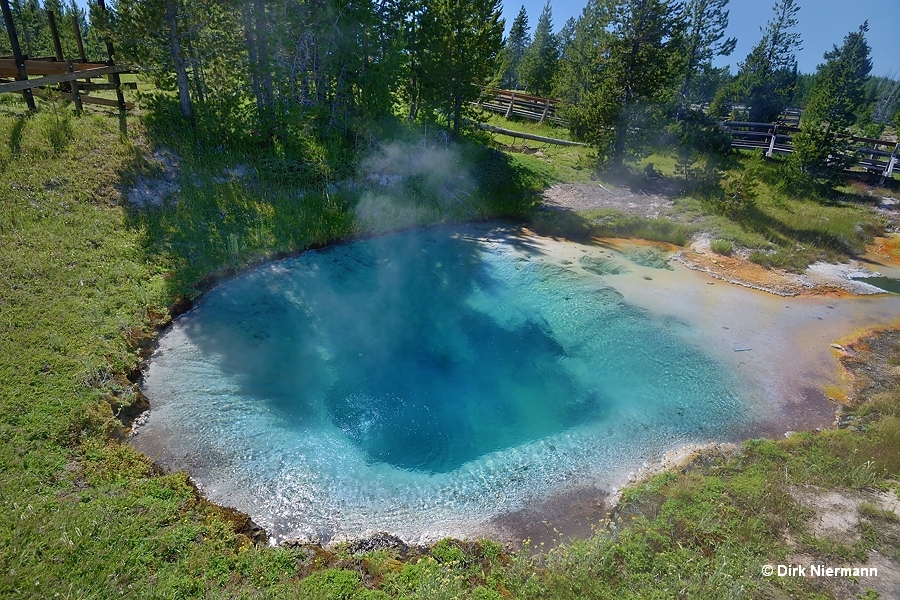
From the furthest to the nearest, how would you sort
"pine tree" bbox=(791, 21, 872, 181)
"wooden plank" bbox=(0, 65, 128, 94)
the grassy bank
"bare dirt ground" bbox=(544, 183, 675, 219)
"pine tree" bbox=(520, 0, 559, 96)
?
1. "pine tree" bbox=(520, 0, 559, 96)
2. "pine tree" bbox=(791, 21, 872, 181)
3. "bare dirt ground" bbox=(544, 183, 675, 219)
4. "wooden plank" bbox=(0, 65, 128, 94)
5. the grassy bank

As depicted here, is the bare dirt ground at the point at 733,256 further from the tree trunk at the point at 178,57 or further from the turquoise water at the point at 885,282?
the tree trunk at the point at 178,57

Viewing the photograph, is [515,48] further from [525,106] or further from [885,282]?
[885,282]

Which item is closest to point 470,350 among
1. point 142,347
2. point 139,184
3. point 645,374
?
point 645,374

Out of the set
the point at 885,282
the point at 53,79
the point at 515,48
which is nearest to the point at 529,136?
the point at 885,282

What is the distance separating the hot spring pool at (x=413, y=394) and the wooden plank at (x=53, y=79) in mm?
7799

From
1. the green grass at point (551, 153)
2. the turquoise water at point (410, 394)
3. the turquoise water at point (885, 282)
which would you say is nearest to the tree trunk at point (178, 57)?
the turquoise water at point (410, 394)

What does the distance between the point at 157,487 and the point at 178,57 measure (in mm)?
13610

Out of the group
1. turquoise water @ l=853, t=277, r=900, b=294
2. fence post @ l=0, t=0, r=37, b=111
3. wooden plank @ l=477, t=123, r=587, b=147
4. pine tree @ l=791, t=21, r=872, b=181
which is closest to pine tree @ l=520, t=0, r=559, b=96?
wooden plank @ l=477, t=123, r=587, b=147

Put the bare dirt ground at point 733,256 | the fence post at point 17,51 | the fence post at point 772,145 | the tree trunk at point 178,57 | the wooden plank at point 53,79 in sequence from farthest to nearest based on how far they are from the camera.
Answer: the fence post at point 772,145 < the bare dirt ground at point 733,256 < the tree trunk at point 178,57 < the wooden plank at point 53,79 < the fence post at point 17,51

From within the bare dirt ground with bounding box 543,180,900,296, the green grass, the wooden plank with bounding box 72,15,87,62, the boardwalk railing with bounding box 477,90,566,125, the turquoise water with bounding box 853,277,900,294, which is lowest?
the turquoise water with bounding box 853,277,900,294

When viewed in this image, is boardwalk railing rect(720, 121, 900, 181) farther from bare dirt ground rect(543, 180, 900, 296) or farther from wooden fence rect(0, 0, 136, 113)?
wooden fence rect(0, 0, 136, 113)

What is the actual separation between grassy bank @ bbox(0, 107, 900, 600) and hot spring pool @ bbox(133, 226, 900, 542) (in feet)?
1.99

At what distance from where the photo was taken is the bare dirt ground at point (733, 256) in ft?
49.0

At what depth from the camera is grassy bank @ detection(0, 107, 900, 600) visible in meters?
5.41
